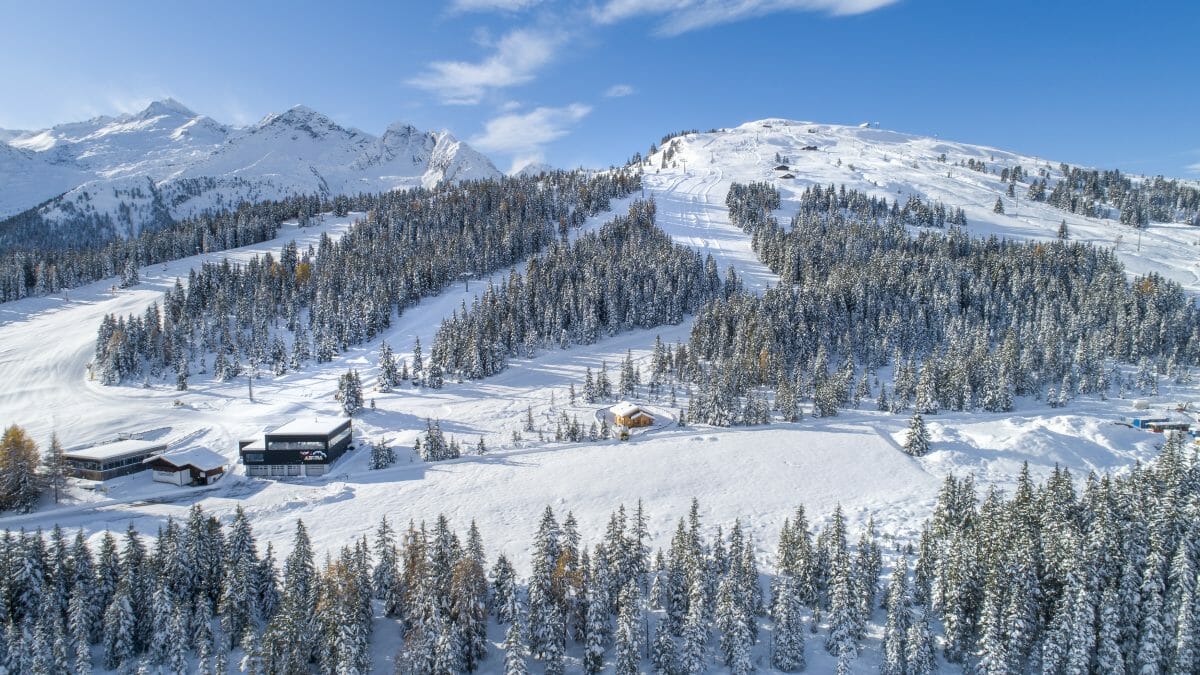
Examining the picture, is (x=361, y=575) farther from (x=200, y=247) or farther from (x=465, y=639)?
(x=200, y=247)

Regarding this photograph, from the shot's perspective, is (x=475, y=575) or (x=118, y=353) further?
(x=118, y=353)

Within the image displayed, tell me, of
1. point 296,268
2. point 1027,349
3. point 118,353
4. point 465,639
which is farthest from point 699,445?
point 296,268

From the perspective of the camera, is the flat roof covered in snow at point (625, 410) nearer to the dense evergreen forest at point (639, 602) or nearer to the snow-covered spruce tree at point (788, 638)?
the dense evergreen forest at point (639, 602)

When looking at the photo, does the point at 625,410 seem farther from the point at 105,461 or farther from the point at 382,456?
the point at 105,461

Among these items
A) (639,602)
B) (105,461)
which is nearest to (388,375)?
(105,461)

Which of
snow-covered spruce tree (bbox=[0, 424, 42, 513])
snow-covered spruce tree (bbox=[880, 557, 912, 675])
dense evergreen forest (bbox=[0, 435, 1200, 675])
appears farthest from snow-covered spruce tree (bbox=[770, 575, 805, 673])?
snow-covered spruce tree (bbox=[0, 424, 42, 513])

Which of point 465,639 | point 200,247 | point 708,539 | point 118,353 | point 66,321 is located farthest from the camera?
point 200,247
